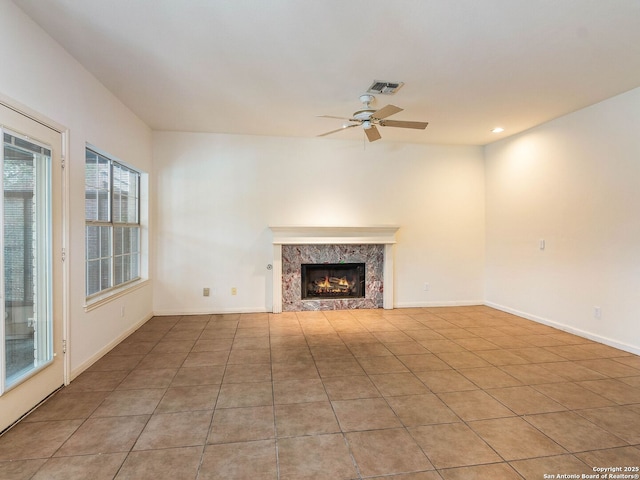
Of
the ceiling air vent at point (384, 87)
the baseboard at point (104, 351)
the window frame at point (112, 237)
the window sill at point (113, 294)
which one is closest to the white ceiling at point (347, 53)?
the ceiling air vent at point (384, 87)

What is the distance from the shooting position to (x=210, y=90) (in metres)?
3.27

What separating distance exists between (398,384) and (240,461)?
138 centimetres

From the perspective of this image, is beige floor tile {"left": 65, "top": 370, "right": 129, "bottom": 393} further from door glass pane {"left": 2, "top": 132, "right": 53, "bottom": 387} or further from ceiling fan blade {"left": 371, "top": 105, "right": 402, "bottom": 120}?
ceiling fan blade {"left": 371, "top": 105, "right": 402, "bottom": 120}

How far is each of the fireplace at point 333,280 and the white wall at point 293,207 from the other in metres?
0.59

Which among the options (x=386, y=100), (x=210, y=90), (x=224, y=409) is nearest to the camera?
(x=224, y=409)

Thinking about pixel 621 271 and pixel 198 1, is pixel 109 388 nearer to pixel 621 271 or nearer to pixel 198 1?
pixel 198 1

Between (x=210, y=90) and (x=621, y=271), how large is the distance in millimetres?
4670

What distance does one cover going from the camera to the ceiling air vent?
3084 millimetres

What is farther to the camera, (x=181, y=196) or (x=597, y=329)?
(x=181, y=196)

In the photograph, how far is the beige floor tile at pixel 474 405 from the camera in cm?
219

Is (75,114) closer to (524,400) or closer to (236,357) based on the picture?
(236,357)

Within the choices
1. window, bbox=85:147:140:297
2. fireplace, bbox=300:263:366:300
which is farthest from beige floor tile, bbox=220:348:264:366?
fireplace, bbox=300:263:366:300

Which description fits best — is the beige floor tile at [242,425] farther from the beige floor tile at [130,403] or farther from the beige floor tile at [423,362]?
the beige floor tile at [423,362]

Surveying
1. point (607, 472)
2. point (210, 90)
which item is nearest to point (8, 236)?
point (210, 90)
